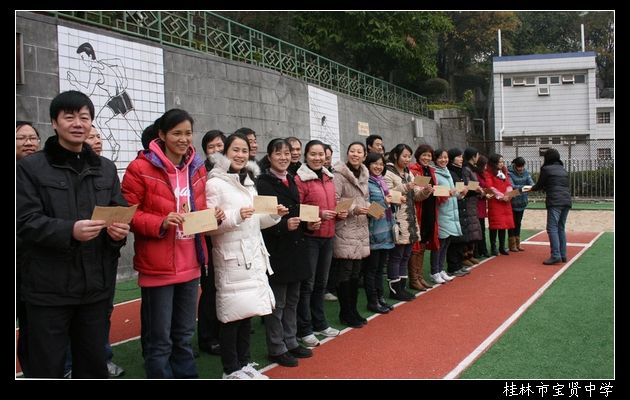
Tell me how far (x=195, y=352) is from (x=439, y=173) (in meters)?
4.26

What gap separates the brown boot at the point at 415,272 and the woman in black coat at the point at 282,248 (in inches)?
118

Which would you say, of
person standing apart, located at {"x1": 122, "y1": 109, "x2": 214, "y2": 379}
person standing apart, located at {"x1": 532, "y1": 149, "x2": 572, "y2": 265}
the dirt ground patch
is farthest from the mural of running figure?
the dirt ground patch

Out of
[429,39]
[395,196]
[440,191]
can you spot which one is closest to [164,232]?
[395,196]

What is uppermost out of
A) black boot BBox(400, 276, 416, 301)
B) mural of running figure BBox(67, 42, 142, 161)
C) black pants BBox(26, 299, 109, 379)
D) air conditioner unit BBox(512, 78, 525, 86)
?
air conditioner unit BBox(512, 78, 525, 86)

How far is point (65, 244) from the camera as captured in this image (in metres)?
2.68

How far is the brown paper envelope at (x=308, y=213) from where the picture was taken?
4.30m

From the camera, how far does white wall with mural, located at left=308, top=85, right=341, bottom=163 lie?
13.8 m

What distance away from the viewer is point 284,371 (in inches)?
169

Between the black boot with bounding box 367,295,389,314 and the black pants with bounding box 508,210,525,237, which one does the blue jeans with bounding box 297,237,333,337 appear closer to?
the black boot with bounding box 367,295,389,314

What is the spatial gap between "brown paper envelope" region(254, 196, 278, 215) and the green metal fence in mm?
5350

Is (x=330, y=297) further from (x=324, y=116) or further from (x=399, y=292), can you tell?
(x=324, y=116)

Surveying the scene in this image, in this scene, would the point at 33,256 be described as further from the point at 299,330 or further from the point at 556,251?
the point at 556,251

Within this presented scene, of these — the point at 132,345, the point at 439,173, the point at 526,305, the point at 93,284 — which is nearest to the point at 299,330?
the point at 132,345

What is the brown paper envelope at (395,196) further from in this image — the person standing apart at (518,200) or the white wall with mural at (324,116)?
the white wall with mural at (324,116)
